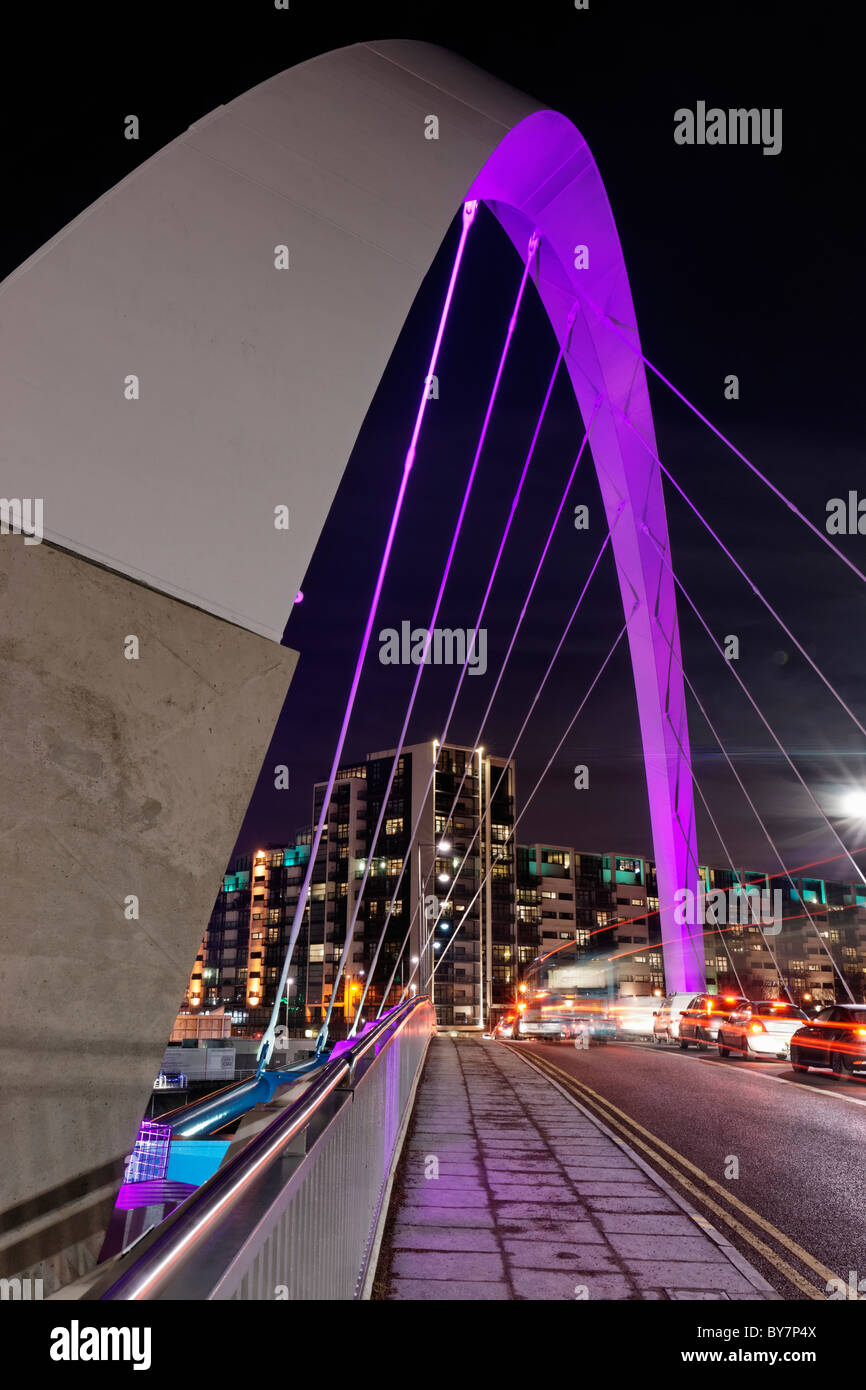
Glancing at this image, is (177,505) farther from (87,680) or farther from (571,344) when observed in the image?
(571,344)

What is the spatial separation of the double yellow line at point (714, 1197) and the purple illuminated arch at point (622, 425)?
1472cm

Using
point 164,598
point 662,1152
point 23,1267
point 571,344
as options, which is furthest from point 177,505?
point 571,344

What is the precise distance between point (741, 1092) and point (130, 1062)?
41.1 feet

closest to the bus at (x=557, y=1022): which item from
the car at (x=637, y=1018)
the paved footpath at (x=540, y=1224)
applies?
the car at (x=637, y=1018)

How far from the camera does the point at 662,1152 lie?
32.1 ft

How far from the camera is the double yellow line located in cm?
576

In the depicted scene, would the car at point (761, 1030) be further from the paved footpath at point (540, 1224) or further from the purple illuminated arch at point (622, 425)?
the paved footpath at point (540, 1224)

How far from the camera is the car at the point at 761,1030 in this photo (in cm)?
2144

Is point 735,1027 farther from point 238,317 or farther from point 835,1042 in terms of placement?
point 238,317

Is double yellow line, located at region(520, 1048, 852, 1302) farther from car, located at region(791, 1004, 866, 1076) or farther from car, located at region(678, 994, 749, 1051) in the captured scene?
car, located at region(678, 994, 749, 1051)

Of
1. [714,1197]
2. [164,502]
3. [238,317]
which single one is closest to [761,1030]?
[714,1197]

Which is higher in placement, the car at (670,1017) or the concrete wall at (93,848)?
the concrete wall at (93,848)

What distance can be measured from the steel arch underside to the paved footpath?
377 centimetres
